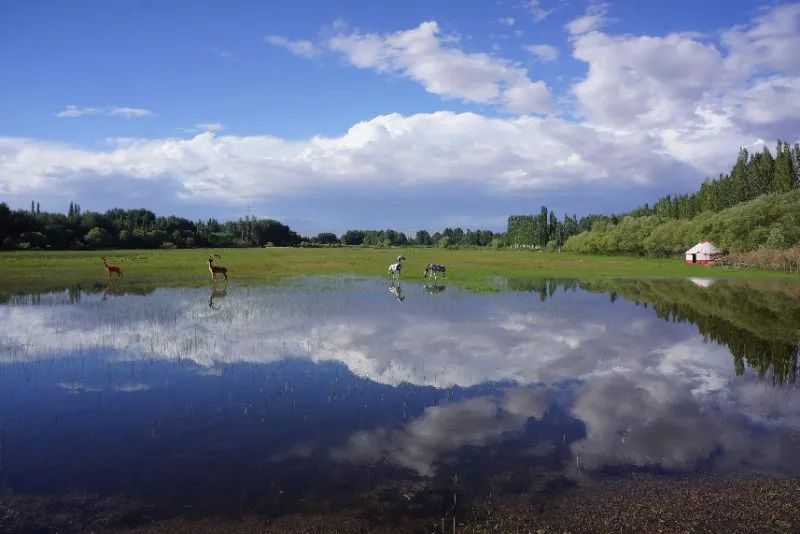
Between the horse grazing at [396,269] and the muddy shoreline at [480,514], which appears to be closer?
the muddy shoreline at [480,514]

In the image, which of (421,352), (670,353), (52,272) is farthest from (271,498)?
(52,272)

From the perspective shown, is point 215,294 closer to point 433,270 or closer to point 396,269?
point 396,269

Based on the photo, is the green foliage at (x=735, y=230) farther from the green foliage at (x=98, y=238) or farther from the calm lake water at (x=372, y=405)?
the green foliage at (x=98, y=238)

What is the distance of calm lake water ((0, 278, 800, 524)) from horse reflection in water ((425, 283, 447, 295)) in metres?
11.6

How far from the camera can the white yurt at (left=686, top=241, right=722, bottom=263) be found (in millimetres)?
85750

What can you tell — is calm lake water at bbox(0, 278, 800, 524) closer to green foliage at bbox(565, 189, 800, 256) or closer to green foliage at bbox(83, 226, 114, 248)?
green foliage at bbox(565, 189, 800, 256)

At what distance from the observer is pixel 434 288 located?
4062cm

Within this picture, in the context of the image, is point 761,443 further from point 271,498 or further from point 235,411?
point 235,411

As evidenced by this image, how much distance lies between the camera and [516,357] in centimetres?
1767

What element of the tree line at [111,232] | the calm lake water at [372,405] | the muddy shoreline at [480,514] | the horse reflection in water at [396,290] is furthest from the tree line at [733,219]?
the tree line at [111,232]

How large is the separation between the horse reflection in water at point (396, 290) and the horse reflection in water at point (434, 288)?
2015 mm

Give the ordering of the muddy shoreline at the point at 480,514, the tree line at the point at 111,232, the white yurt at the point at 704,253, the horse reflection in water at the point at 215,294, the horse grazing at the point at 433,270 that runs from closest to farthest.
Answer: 1. the muddy shoreline at the point at 480,514
2. the horse reflection in water at the point at 215,294
3. the horse grazing at the point at 433,270
4. the white yurt at the point at 704,253
5. the tree line at the point at 111,232

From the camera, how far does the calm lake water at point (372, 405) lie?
864 centimetres

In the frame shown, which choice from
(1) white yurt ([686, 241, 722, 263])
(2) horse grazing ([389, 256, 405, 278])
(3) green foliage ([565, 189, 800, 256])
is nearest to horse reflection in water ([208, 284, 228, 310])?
(2) horse grazing ([389, 256, 405, 278])
